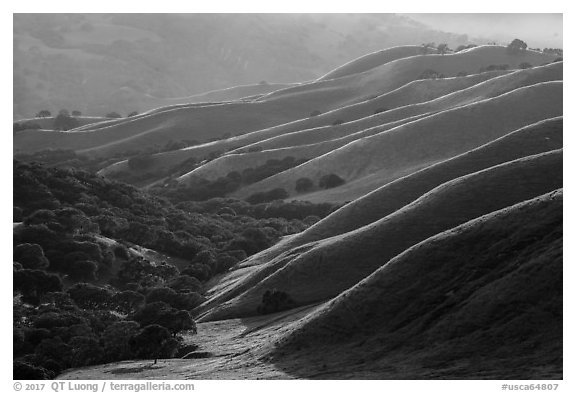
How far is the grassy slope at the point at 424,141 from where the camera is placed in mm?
131750

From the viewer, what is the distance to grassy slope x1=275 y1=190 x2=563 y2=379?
4075 centimetres

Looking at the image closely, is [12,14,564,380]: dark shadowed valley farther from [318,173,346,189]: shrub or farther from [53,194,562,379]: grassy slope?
[318,173,346,189]: shrub

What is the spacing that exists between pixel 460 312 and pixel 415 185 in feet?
146

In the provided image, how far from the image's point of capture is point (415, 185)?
8906 cm

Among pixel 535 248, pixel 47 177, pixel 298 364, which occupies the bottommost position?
pixel 298 364

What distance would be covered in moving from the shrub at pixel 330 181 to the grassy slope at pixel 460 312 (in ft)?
261

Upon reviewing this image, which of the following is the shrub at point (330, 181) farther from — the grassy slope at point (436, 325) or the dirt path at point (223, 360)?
the grassy slope at point (436, 325)

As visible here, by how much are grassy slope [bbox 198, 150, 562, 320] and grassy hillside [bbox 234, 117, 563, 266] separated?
482 inches

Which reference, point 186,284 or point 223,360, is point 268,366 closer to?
point 223,360

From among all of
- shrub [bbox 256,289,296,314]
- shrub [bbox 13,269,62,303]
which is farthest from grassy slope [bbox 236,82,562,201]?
shrub [bbox 256,289,296,314]
